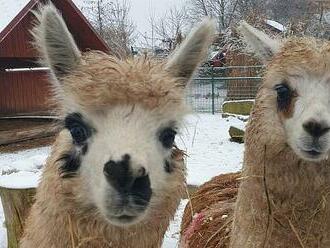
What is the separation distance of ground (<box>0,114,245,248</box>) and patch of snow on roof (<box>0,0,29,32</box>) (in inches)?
119

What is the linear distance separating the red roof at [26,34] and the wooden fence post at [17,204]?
7.56 m

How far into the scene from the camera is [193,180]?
21.8 ft

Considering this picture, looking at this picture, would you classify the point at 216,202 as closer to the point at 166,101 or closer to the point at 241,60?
the point at 166,101

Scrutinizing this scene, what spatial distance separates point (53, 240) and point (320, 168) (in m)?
1.44

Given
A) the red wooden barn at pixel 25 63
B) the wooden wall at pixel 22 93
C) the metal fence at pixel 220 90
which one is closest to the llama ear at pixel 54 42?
the red wooden barn at pixel 25 63

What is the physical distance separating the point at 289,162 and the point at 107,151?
1296 mm

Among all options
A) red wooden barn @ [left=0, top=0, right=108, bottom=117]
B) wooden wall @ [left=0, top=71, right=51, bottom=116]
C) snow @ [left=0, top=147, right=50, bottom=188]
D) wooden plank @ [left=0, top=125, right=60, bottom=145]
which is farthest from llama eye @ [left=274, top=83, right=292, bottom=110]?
wooden wall @ [left=0, top=71, right=51, bottom=116]

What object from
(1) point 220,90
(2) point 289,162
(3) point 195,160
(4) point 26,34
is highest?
(4) point 26,34

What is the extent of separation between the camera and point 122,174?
71.4 inches

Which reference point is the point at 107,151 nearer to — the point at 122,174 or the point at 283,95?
the point at 122,174

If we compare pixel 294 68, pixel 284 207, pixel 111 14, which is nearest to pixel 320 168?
pixel 284 207

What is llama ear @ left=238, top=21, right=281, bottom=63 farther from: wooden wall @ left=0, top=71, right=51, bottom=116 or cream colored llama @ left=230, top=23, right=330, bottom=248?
wooden wall @ left=0, top=71, right=51, bottom=116

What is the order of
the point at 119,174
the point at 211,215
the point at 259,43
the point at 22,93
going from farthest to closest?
1. the point at 22,93
2. the point at 211,215
3. the point at 259,43
4. the point at 119,174

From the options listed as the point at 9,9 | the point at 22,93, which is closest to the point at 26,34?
the point at 9,9
